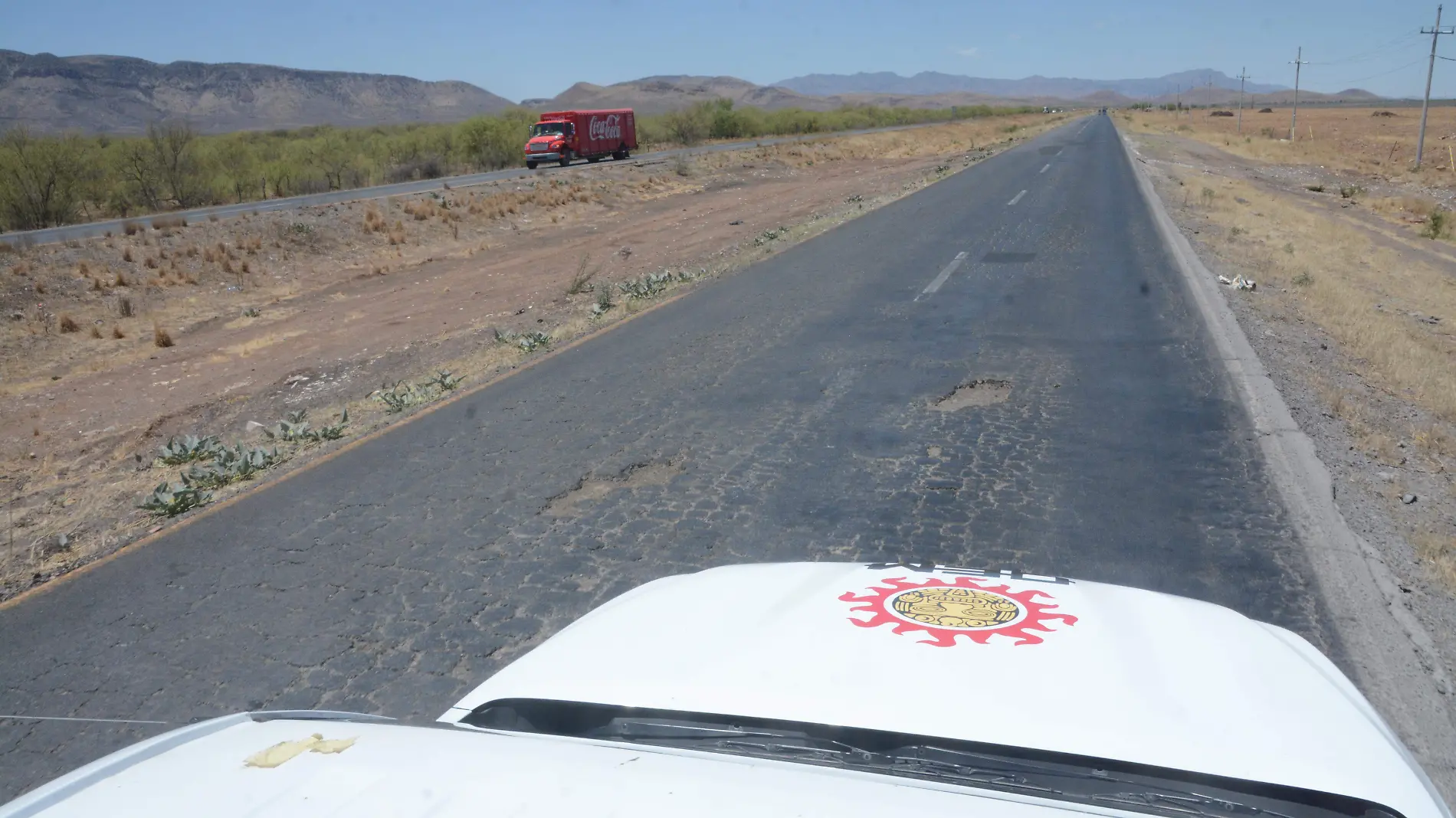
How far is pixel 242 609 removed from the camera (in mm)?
5391

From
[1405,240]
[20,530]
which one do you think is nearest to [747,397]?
[20,530]

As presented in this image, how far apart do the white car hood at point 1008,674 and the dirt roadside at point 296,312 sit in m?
5.28

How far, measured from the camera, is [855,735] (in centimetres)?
215

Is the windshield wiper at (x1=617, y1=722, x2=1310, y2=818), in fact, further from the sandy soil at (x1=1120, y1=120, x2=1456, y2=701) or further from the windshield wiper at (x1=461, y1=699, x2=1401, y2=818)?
the sandy soil at (x1=1120, y1=120, x2=1456, y2=701)

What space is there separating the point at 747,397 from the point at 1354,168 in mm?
57066

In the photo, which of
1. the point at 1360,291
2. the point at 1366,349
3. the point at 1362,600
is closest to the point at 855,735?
the point at 1362,600

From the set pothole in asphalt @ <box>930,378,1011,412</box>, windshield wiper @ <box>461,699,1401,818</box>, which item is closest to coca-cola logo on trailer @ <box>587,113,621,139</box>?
pothole in asphalt @ <box>930,378,1011,412</box>

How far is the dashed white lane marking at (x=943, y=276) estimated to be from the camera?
14.3 meters

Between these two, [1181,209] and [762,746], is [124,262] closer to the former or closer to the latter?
[1181,209]

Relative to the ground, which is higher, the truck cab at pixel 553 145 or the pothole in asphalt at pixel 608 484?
the truck cab at pixel 553 145

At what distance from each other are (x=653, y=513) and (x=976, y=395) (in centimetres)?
383

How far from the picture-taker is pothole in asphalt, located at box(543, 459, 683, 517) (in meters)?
6.78

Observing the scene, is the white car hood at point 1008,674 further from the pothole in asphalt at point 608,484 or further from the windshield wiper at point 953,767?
the pothole in asphalt at point 608,484

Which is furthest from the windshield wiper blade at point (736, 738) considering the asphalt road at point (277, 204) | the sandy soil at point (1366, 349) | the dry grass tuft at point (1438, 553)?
the asphalt road at point (277, 204)
